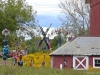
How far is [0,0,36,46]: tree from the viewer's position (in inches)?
2911

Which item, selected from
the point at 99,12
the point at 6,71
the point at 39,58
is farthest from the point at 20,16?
the point at 6,71

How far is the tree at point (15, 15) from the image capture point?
73.9 metres

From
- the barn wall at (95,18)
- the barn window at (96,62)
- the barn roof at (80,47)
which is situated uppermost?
the barn wall at (95,18)

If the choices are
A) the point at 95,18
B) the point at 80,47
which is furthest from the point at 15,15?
the point at 80,47

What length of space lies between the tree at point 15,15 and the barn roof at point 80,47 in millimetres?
39037

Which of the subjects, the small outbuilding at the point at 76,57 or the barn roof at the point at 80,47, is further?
the barn roof at the point at 80,47

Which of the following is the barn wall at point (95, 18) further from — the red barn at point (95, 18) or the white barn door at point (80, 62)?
the white barn door at point (80, 62)

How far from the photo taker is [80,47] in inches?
1355

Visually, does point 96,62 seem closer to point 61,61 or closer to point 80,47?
point 80,47

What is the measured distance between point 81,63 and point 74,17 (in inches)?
1407

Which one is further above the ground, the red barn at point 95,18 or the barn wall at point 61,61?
the red barn at point 95,18

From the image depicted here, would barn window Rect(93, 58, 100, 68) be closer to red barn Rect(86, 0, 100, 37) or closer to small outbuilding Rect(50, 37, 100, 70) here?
small outbuilding Rect(50, 37, 100, 70)

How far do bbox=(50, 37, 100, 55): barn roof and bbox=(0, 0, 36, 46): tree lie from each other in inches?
1537

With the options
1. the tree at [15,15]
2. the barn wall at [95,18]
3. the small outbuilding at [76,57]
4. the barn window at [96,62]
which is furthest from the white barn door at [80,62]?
the tree at [15,15]
